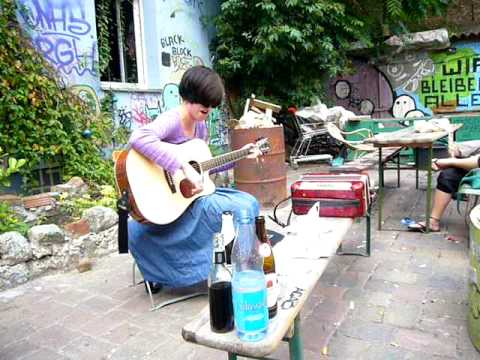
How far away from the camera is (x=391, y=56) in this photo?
10.0 metres

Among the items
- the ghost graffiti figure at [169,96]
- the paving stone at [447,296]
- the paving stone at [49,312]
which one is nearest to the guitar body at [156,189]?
the paving stone at [49,312]

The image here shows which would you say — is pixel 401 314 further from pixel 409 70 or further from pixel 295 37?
pixel 409 70

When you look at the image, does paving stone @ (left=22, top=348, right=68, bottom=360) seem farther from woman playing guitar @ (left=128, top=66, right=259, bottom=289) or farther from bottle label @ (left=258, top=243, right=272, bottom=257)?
bottle label @ (left=258, top=243, right=272, bottom=257)

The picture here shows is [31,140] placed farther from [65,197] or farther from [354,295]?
[354,295]

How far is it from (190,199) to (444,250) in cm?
222

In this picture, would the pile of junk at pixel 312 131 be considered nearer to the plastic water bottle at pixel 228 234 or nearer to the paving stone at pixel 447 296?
the paving stone at pixel 447 296

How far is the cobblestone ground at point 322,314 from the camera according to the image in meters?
2.16

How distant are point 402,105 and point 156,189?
937cm

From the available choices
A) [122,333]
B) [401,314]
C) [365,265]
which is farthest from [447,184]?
[122,333]

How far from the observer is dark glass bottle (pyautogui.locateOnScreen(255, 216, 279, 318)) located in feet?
4.51

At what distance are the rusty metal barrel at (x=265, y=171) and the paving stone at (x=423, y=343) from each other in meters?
2.96

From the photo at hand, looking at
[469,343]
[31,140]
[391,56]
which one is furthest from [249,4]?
[469,343]

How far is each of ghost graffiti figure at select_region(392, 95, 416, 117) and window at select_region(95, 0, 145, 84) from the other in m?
6.56

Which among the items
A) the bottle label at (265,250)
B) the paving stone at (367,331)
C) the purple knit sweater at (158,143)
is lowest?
the paving stone at (367,331)
